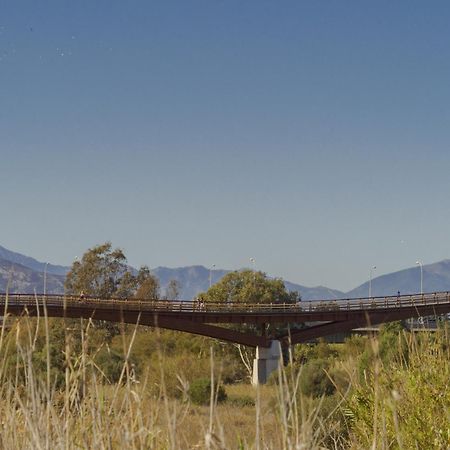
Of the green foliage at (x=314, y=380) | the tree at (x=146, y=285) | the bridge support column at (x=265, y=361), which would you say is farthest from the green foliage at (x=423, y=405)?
the tree at (x=146, y=285)

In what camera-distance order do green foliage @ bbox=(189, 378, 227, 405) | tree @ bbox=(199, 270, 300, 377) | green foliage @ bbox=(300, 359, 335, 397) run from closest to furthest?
green foliage @ bbox=(300, 359, 335, 397) → green foliage @ bbox=(189, 378, 227, 405) → tree @ bbox=(199, 270, 300, 377)

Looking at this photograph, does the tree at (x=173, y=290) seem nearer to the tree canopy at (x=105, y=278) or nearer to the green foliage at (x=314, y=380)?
the tree canopy at (x=105, y=278)

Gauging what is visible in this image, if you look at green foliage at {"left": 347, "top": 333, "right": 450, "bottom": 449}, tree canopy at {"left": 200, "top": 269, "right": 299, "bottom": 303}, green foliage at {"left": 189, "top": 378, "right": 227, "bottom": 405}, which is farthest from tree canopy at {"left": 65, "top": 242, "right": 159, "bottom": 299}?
green foliage at {"left": 347, "top": 333, "right": 450, "bottom": 449}

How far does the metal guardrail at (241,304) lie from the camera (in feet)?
217

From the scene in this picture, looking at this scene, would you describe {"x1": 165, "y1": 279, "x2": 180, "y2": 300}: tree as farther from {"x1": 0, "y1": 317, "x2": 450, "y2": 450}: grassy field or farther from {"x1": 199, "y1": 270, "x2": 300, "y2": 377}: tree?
{"x1": 0, "y1": 317, "x2": 450, "y2": 450}: grassy field

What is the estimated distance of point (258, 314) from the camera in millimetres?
74062

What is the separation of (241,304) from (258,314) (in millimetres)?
1912

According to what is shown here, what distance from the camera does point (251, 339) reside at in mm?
73375

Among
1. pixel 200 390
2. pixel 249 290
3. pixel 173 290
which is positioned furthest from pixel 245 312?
pixel 173 290

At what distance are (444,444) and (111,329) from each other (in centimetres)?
8129

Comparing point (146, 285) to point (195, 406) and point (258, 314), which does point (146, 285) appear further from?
point (195, 406)

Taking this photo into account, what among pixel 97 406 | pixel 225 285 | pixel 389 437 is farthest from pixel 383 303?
pixel 97 406

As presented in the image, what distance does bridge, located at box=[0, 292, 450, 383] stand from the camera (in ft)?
220

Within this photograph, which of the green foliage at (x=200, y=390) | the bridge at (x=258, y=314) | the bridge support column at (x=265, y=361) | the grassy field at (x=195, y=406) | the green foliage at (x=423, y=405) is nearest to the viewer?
the grassy field at (x=195, y=406)
